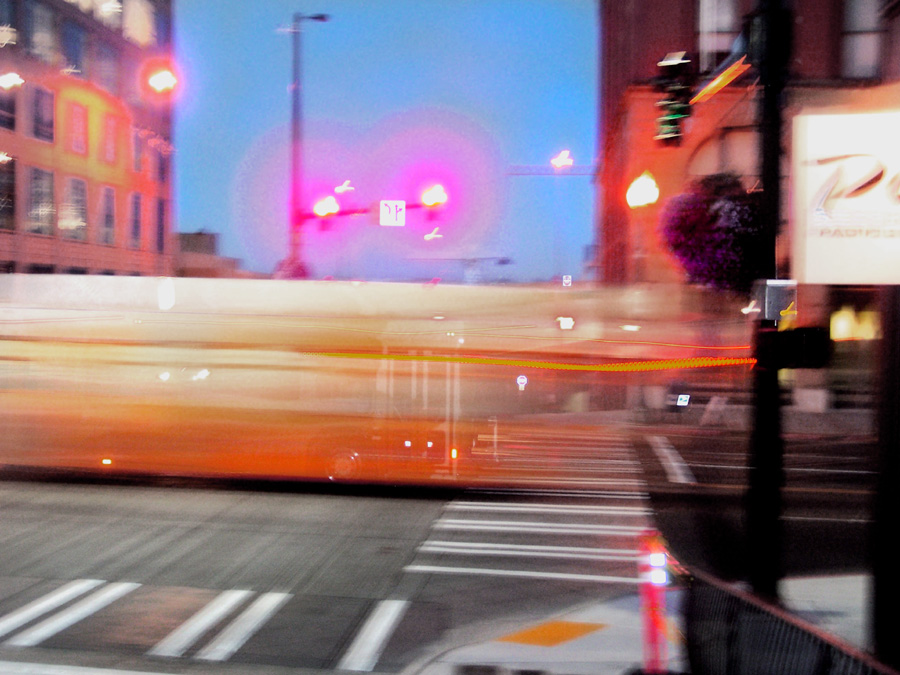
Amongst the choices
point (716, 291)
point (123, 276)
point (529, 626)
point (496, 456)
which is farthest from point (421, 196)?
point (716, 291)

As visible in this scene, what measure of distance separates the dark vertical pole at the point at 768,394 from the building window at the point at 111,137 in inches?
380

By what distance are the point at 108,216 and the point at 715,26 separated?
800 inches

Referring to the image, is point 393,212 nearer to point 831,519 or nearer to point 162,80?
point 162,80

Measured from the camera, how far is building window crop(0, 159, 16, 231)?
12280mm

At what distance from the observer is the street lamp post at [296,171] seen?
44.9 feet

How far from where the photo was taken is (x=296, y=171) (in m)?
14.4

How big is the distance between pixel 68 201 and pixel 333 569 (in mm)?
7105

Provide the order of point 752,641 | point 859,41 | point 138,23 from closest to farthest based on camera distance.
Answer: point 752,641, point 138,23, point 859,41

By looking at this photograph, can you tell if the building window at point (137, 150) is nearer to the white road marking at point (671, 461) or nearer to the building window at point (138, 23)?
the building window at point (138, 23)

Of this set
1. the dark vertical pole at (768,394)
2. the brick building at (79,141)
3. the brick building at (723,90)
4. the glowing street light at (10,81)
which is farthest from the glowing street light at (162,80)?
the brick building at (723,90)

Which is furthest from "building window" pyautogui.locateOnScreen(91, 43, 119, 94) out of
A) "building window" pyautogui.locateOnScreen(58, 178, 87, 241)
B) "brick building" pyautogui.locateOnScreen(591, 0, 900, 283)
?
"brick building" pyautogui.locateOnScreen(591, 0, 900, 283)

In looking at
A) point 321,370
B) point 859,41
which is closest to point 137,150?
point 321,370

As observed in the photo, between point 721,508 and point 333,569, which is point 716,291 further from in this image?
point 333,569

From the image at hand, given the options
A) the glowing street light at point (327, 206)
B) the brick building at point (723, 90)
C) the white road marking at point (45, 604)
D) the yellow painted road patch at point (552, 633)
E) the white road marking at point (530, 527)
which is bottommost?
the white road marking at point (530, 527)
